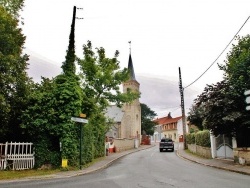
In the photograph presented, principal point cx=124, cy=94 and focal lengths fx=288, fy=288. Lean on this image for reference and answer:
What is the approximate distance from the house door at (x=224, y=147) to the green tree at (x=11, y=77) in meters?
16.0

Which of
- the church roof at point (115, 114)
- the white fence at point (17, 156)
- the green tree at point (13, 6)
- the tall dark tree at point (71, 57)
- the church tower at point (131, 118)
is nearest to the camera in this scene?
the white fence at point (17, 156)

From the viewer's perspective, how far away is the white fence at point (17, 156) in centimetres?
1759

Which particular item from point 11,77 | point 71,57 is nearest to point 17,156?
point 11,77

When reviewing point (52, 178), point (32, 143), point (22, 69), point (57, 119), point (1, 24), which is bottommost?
point (52, 178)

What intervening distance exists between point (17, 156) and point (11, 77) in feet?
16.2

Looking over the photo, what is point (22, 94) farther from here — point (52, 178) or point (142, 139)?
point (142, 139)

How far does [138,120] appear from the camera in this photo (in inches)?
2731

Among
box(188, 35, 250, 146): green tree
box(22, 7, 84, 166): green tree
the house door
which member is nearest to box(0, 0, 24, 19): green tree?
box(22, 7, 84, 166): green tree

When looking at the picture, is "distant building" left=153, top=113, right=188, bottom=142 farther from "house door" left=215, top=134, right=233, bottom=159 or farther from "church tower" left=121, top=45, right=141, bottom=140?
"house door" left=215, top=134, right=233, bottom=159

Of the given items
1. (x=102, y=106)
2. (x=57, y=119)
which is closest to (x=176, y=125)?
(x=102, y=106)

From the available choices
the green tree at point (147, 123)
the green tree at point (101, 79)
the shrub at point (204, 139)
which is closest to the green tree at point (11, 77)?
the green tree at point (101, 79)

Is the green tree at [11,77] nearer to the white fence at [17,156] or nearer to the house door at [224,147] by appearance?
the white fence at [17,156]

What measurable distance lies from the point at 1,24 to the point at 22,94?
4.69m

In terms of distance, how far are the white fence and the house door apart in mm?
15117
